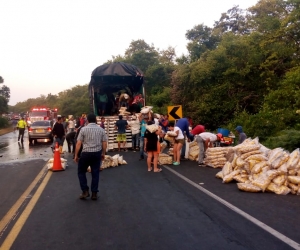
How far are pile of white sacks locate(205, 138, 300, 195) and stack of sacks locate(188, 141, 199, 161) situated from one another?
328 centimetres

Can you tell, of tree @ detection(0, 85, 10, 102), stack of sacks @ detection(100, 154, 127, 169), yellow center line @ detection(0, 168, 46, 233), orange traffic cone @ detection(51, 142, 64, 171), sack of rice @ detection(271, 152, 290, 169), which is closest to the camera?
yellow center line @ detection(0, 168, 46, 233)

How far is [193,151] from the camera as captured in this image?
48.3 feet

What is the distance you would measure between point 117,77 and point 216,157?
916 cm

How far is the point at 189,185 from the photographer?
946 centimetres

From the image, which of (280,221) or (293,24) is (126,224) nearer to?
(280,221)

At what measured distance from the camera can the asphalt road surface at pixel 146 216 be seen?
5293mm

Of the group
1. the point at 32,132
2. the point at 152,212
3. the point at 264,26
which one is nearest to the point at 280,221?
the point at 152,212

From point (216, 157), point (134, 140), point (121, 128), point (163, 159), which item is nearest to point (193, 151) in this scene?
point (163, 159)

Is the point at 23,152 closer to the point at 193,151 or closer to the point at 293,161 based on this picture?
the point at 193,151

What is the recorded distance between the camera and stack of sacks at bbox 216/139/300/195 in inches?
341

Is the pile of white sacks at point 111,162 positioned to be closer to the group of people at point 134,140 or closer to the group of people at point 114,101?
the group of people at point 134,140

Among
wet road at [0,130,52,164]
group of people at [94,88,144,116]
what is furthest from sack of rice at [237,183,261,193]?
group of people at [94,88,144,116]

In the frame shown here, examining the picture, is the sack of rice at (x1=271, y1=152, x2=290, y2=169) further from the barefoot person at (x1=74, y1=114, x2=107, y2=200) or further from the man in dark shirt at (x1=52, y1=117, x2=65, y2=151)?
the man in dark shirt at (x1=52, y1=117, x2=65, y2=151)

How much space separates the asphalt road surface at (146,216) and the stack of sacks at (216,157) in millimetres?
2126
